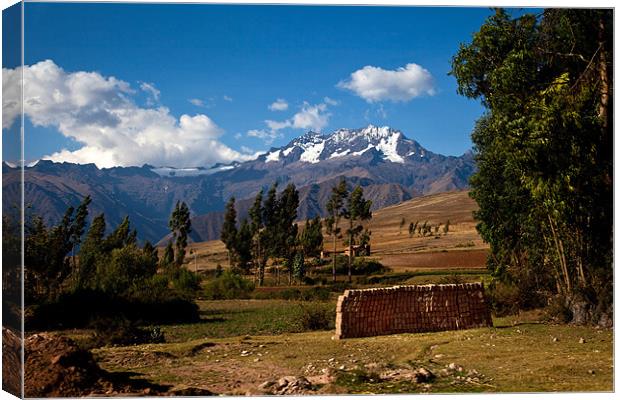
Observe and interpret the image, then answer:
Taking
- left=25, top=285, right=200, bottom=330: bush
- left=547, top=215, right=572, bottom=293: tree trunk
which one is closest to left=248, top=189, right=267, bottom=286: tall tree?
left=25, top=285, right=200, bottom=330: bush

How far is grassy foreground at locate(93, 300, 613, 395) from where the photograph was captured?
8906 mm

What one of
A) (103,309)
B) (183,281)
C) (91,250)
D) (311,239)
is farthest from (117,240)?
(103,309)

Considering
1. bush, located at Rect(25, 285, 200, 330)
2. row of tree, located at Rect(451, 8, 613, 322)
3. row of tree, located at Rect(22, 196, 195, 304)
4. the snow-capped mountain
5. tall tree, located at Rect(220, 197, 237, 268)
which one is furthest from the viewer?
tall tree, located at Rect(220, 197, 237, 268)

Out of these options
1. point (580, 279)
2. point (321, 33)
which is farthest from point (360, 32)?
point (580, 279)

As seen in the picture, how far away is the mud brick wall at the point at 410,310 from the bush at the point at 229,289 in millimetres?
23604

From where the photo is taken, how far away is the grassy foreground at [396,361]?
8906 millimetres

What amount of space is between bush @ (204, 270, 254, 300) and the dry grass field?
13631mm

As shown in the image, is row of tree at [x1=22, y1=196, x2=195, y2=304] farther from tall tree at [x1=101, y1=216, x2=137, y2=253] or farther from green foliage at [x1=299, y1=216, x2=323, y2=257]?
green foliage at [x1=299, y1=216, x2=323, y2=257]

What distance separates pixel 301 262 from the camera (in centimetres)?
4772

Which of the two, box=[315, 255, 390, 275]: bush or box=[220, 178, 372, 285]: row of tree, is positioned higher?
box=[220, 178, 372, 285]: row of tree

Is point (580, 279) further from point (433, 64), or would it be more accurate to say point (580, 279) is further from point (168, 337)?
point (168, 337)

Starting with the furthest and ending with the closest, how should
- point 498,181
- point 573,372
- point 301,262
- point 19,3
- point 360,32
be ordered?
point 301,262, point 498,181, point 360,32, point 573,372, point 19,3

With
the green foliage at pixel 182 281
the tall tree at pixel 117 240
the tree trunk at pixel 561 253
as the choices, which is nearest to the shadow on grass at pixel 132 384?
the tree trunk at pixel 561 253

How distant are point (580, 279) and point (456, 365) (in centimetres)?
524
